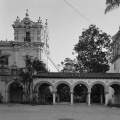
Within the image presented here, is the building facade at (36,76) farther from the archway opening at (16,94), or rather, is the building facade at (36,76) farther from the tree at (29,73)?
the tree at (29,73)

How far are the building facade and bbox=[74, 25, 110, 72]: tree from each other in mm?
2396

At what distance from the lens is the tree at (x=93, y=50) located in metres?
50.0

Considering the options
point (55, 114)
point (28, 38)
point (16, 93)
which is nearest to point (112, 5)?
point (55, 114)

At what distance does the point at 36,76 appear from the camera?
39562 mm

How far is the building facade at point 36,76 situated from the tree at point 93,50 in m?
2.40

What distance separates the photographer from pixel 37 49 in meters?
43.9

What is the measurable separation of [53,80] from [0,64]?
8272 millimetres

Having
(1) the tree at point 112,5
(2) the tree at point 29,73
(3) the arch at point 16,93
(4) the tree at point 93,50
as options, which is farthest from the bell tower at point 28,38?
(1) the tree at point 112,5

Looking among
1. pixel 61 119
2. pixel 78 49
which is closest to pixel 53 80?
pixel 78 49

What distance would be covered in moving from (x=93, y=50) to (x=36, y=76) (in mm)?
15523

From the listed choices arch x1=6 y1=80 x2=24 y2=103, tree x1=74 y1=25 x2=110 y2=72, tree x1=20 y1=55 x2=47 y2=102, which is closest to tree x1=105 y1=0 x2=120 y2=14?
tree x1=20 y1=55 x2=47 y2=102

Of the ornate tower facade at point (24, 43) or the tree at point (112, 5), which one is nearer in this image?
the tree at point (112, 5)

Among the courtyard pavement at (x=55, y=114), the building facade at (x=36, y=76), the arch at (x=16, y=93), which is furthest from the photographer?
the arch at (x=16, y=93)

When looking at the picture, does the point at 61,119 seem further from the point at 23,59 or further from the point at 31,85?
the point at 23,59
